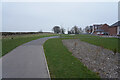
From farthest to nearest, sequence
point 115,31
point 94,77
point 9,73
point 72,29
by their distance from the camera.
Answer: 1. point 72,29
2. point 115,31
3. point 9,73
4. point 94,77

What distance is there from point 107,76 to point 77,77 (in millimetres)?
1421

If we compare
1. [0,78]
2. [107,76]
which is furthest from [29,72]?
[107,76]

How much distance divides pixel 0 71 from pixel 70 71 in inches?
135

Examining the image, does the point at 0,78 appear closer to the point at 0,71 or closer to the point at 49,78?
the point at 0,71

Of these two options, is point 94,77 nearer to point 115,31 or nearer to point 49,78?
point 49,78

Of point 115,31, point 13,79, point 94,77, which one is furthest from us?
point 115,31

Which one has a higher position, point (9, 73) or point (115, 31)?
point (115, 31)

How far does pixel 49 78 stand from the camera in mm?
4031

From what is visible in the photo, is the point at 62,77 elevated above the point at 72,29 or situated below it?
below

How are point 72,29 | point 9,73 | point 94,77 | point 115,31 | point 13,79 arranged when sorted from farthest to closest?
point 72,29
point 115,31
point 9,73
point 94,77
point 13,79

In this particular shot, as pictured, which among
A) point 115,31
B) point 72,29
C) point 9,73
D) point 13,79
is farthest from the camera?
point 72,29

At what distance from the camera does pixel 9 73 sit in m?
4.56

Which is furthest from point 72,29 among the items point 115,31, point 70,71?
point 70,71

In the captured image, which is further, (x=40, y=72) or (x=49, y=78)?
(x=40, y=72)
